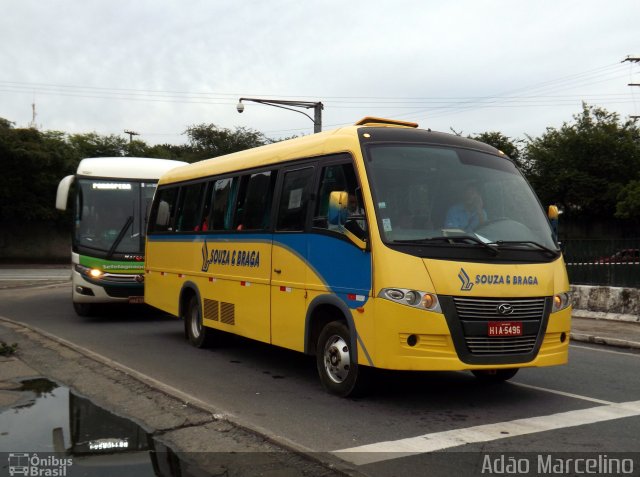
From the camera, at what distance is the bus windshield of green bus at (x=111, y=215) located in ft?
46.2

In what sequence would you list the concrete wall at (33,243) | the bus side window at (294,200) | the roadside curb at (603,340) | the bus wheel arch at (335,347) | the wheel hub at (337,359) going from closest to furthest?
the bus wheel arch at (335,347) < the wheel hub at (337,359) < the bus side window at (294,200) < the roadside curb at (603,340) < the concrete wall at (33,243)


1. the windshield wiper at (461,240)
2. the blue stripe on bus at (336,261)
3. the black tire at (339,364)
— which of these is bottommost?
the black tire at (339,364)

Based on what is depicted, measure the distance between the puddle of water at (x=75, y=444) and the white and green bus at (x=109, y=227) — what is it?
7022mm

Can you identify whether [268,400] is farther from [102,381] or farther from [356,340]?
[102,381]

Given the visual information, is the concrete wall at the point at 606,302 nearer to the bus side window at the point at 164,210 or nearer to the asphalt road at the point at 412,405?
the asphalt road at the point at 412,405

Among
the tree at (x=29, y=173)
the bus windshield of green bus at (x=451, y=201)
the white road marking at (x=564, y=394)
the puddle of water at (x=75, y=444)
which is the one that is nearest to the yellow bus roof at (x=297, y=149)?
the bus windshield of green bus at (x=451, y=201)

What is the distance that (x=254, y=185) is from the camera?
367 inches

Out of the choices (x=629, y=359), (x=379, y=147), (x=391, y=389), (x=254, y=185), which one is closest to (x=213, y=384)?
(x=391, y=389)

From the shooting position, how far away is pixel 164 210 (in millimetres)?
12383

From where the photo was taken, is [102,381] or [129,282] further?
[129,282]

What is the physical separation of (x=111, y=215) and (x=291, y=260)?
745cm

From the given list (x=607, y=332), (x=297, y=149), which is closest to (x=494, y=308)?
(x=297, y=149)

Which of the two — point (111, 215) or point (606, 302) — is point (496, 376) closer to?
point (606, 302)

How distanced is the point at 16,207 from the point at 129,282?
30010 mm
